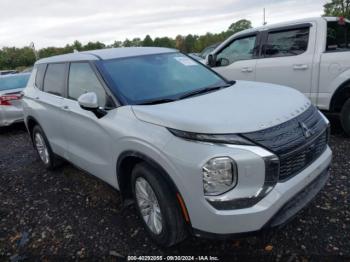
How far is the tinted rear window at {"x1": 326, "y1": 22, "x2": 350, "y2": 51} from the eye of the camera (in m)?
4.77

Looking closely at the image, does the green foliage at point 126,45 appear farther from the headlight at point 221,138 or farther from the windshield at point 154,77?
the headlight at point 221,138

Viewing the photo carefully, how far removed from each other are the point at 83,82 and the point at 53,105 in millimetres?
822

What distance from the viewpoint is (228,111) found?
2.39 metres

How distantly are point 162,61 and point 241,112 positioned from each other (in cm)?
153

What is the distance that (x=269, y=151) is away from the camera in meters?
2.10

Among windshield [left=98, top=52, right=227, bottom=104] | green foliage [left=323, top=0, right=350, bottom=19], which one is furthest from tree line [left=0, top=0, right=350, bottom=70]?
Result: windshield [left=98, top=52, right=227, bottom=104]

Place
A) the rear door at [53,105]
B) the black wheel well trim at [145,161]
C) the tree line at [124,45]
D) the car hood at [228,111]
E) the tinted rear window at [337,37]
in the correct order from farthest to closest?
the tree line at [124,45] < the tinted rear window at [337,37] < the rear door at [53,105] < the black wheel well trim at [145,161] < the car hood at [228,111]

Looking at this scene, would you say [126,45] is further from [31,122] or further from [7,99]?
[31,122]

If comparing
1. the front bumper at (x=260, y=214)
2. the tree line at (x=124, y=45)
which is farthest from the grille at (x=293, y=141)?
the tree line at (x=124, y=45)

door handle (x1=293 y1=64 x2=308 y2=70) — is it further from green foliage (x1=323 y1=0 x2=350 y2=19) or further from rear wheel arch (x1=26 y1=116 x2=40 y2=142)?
green foliage (x1=323 y1=0 x2=350 y2=19)

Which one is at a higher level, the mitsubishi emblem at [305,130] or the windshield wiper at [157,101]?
the windshield wiper at [157,101]

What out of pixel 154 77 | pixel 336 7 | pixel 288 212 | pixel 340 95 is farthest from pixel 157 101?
pixel 336 7

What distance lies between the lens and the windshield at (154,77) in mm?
2936

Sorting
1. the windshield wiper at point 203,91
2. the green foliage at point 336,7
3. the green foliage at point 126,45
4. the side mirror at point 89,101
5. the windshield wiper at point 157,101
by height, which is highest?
the green foliage at point 336,7
